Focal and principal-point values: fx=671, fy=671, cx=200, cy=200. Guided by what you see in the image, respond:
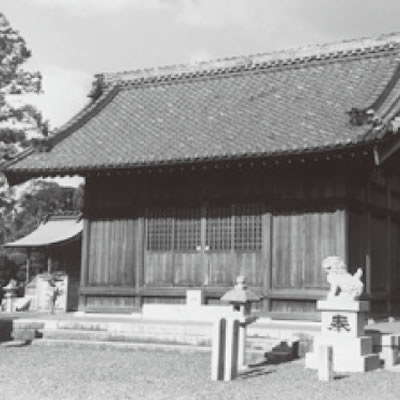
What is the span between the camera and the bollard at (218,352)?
31.6 ft

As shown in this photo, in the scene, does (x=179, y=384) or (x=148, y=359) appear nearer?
(x=179, y=384)

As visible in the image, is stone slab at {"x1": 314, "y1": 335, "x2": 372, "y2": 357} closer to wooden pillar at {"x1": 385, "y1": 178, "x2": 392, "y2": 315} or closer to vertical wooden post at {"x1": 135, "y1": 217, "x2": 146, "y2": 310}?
wooden pillar at {"x1": 385, "y1": 178, "x2": 392, "y2": 315}

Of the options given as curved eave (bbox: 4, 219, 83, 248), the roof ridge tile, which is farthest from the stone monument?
curved eave (bbox: 4, 219, 83, 248)

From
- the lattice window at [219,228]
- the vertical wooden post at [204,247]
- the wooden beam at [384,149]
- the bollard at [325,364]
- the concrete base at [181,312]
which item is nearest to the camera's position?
the bollard at [325,364]

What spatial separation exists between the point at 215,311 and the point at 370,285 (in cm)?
348

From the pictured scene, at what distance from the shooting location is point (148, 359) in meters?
11.7

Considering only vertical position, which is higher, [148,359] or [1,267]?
[1,267]

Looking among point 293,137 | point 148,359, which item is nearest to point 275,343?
point 148,359

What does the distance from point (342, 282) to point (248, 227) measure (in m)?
4.42

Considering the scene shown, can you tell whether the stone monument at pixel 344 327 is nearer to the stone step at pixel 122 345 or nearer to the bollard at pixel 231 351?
the bollard at pixel 231 351

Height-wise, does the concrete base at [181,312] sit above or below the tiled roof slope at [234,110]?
below

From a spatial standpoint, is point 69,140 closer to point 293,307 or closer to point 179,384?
point 293,307

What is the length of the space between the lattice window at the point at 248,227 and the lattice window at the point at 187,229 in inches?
39.1

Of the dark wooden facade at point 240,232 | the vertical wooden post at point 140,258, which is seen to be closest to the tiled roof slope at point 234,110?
the dark wooden facade at point 240,232
